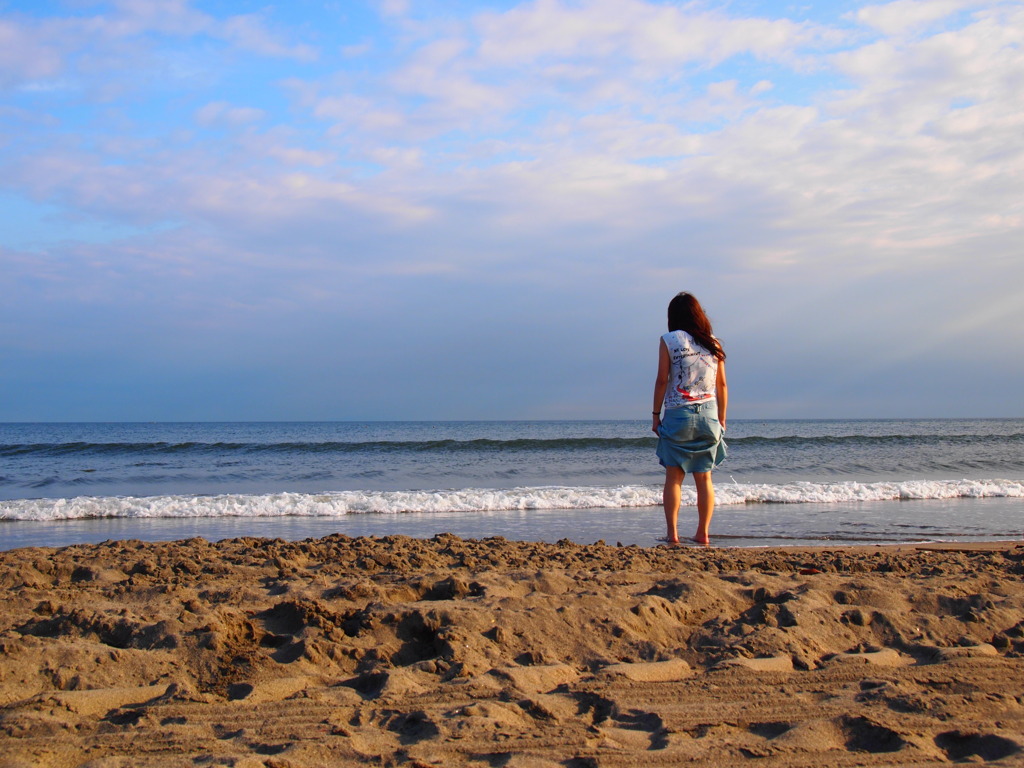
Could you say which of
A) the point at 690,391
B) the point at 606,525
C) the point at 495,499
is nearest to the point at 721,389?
the point at 690,391

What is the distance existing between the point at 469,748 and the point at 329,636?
1.00m

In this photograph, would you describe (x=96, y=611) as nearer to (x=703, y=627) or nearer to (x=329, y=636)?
(x=329, y=636)

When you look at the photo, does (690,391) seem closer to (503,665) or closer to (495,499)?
(503,665)

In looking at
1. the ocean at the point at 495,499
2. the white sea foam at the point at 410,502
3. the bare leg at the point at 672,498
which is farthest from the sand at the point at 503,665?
the white sea foam at the point at 410,502

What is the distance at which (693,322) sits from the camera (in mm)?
4898

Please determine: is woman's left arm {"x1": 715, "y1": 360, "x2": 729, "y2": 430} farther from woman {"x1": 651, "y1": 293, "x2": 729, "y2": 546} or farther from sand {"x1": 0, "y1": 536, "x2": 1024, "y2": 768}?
sand {"x1": 0, "y1": 536, "x2": 1024, "y2": 768}

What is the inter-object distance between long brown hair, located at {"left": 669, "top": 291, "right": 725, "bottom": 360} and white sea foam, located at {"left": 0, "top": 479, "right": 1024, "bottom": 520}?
174 inches

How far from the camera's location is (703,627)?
299 cm

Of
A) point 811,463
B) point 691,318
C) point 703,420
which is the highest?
point 691,318

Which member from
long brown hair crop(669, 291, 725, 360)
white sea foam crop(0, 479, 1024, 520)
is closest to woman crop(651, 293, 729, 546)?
long brown hair crop(669, 291, 725, 360)

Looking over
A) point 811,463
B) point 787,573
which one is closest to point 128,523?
point 787,573

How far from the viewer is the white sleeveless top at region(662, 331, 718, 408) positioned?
15.9 ft

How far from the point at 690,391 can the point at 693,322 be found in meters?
0.48

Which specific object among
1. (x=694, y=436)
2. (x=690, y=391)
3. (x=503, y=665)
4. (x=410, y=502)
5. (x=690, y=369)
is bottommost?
(x=410, y=502)
